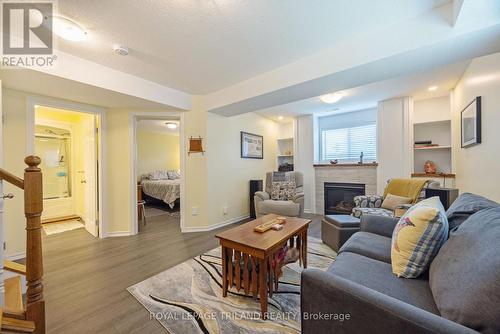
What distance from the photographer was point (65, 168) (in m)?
4.59

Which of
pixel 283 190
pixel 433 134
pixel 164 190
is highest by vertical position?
pixel 433 134

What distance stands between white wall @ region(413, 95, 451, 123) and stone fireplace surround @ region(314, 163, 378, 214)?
1229 mm

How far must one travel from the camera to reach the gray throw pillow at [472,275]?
656 millimetres

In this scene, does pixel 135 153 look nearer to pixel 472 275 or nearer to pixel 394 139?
pixel 472 275

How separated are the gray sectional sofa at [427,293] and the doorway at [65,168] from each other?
12.3 feet

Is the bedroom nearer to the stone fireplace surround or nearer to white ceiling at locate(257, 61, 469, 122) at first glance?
white ceiling at locate(257, 61, 469, 122)

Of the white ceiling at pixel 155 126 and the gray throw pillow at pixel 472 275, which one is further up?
the white ceiling at pixel 155 126

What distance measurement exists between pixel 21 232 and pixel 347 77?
170 inches

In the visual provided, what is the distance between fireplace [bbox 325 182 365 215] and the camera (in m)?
4.31

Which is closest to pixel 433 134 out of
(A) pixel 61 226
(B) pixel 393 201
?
(B) pixel 393 201

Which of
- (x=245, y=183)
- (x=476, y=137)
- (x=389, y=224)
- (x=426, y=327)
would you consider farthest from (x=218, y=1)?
(x=245, y=183)

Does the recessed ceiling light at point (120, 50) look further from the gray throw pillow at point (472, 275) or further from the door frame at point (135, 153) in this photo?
the gray throw pillow at point (472, 275)

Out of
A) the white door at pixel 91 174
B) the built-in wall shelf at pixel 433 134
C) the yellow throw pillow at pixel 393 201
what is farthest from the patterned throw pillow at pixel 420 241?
the white door at pixel 91 174

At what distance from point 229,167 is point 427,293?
10.8 feet
